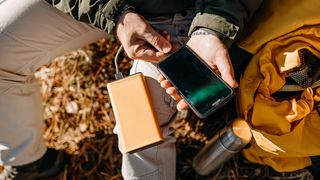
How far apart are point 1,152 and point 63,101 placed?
506 mm

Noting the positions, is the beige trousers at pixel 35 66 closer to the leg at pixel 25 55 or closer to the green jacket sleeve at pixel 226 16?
the leg at pixel 25 55

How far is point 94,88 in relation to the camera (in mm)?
2051

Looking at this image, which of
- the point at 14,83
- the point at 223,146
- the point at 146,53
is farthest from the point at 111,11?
the point at 223,146

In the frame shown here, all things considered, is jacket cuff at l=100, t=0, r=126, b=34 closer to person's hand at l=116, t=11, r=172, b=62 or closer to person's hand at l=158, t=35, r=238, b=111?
person's hand at l=116, t=11, r=172, b=62

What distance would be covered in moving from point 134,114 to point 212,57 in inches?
11.0

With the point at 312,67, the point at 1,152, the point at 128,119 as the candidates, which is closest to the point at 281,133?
the point at 312,67

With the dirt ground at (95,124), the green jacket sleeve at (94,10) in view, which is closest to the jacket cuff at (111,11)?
the green jacket sleeve at (94,10)

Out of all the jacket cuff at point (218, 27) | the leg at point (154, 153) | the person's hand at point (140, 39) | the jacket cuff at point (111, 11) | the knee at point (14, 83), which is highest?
the jacket cuff at point (111, 11)

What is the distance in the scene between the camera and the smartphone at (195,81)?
1192mm

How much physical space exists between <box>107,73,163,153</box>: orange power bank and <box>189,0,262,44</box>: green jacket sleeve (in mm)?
255

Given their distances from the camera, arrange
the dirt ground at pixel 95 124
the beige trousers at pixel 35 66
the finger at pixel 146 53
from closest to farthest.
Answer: the finger at pixel 146 53 → the beige trousers at pixel 35 66 → the dirt ground at pixel 95 124

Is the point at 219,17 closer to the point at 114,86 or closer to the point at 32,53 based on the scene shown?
the point at 114,86

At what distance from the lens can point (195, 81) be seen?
122 cm

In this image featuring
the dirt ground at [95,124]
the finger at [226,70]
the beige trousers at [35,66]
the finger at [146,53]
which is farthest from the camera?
the dirt ground at [95,124]
